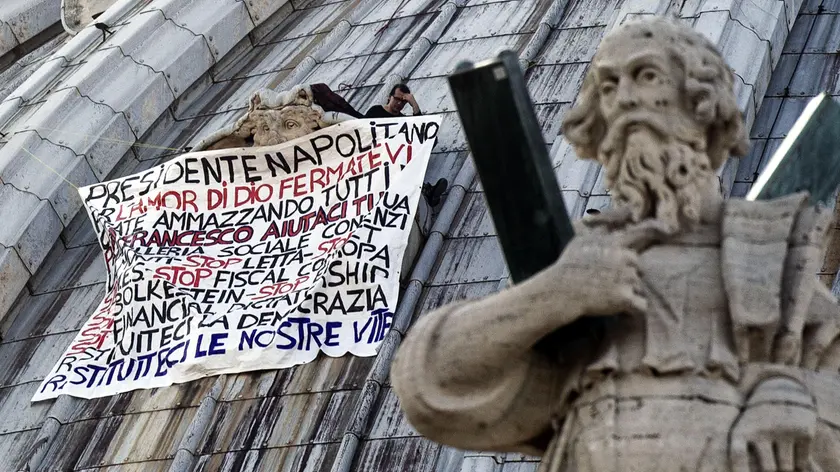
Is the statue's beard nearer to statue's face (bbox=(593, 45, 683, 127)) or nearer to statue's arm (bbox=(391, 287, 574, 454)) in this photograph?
statue's face (bbox=(593, 45, 683, 127))

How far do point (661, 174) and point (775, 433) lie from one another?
3.17ft

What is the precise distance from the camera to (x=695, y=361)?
7512mm

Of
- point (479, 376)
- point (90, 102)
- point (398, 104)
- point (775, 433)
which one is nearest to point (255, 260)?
point (398, 104)

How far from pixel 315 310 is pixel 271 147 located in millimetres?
2158

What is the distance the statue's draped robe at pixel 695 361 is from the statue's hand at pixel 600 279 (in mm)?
137

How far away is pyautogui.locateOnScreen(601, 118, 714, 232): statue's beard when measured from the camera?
25.9ft

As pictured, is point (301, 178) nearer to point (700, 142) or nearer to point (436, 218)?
point (436, 218)

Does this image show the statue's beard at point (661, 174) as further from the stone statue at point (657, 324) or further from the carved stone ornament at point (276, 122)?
the carved stone ornament at point (276, 122)

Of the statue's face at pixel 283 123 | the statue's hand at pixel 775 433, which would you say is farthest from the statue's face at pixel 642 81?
the statue's face at pixel 283 123

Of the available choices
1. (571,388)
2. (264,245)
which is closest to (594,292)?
(571,388)

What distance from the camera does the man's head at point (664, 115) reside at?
25.9 feet

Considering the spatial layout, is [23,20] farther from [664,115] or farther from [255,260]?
[664,115]

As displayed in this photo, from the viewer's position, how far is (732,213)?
7828mm

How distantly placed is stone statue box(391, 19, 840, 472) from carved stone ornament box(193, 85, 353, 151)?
15.0 meters
